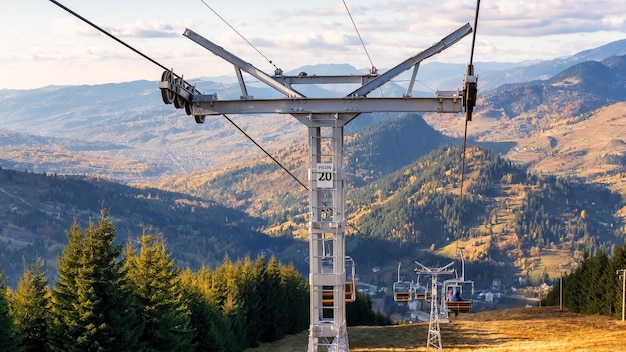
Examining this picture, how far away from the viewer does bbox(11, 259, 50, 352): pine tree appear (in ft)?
134

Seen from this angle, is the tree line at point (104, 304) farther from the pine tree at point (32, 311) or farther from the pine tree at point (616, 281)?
the pine tree at point (616, 281)

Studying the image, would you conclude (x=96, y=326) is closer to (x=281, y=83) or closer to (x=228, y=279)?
(x=281, y=83)

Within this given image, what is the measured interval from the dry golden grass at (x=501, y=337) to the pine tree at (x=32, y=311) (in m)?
31.2

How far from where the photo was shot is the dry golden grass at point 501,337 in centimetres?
6128

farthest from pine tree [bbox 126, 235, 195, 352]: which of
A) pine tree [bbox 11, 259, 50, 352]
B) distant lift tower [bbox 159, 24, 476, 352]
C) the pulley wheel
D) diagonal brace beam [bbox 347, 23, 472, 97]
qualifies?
diagonal brace beam [bbox 347, 23, 472, 97]

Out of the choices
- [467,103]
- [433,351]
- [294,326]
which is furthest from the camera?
[294,326]

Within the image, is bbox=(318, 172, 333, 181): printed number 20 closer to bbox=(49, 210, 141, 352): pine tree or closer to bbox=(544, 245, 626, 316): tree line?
bbox=(49, 210, 141, 352): pine tree

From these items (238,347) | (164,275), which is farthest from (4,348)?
(238,347)

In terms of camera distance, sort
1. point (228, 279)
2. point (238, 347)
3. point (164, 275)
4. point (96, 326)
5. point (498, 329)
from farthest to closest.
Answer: point (498, 329) < point (228, 279) < point (238, 347) < point (164, 275) < point (96, 326)

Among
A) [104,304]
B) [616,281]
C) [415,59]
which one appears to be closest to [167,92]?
[415,59]

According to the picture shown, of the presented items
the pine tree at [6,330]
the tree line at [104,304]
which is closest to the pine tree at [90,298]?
the tree line at [104,304]

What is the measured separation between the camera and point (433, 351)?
6081 cm

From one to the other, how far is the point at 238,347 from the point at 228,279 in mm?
10452

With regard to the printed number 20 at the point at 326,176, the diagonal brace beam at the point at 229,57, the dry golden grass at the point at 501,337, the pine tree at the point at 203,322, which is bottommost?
the dry golden grass at the point at 501,337
